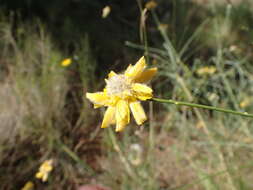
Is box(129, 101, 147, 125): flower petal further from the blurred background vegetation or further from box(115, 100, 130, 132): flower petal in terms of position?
the blurred background vegetation

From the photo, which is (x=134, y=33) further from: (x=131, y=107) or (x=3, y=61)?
(x=131, y=107)

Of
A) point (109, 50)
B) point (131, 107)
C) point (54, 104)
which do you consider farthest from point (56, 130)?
point (131, 107)

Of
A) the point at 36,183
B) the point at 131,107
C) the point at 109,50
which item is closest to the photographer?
the point at 131,107

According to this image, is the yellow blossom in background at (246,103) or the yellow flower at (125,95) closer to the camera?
the yellow flower at (125,95)

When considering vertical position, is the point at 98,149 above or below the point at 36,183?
above

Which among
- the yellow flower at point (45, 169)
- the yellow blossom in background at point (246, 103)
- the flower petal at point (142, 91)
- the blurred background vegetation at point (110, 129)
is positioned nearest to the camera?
the flower petal at point (142, 91)

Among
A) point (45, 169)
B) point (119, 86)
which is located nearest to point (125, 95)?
point (119, 86)

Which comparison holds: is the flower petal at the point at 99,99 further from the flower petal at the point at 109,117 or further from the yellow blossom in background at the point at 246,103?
the yellow blossom in background at the point at 246,103

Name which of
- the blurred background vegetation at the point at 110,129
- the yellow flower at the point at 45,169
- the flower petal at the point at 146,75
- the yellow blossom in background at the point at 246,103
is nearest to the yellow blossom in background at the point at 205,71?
the blurred background vegetation at the point at 110,129

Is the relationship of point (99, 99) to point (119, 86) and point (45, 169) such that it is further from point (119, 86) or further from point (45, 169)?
point (45, 169)
